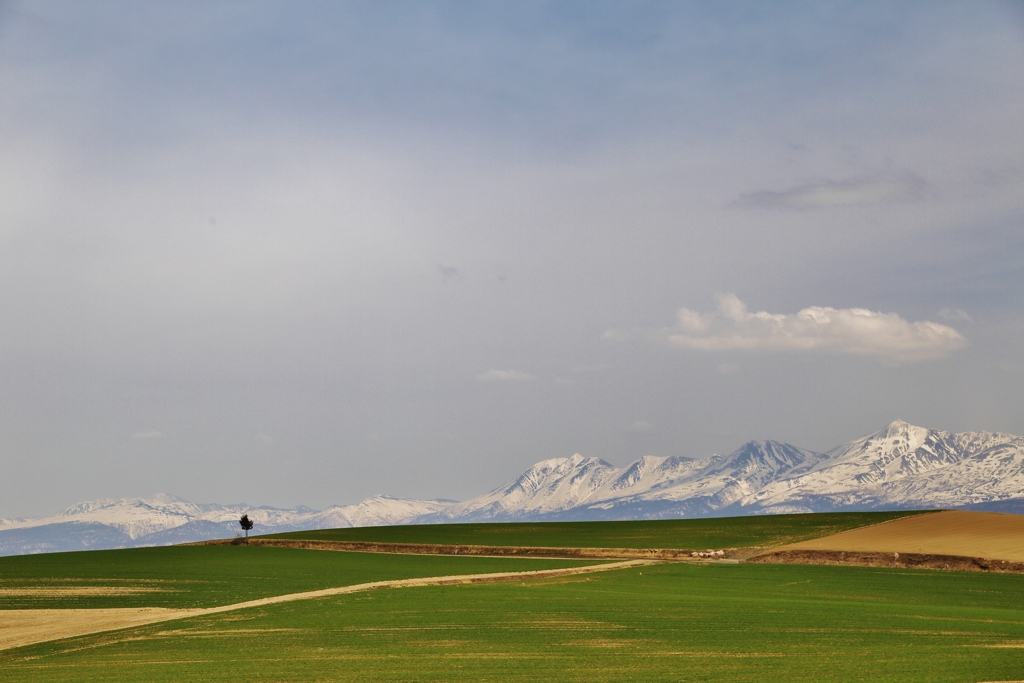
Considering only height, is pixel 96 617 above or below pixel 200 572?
below

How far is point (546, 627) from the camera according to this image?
34.8 metres

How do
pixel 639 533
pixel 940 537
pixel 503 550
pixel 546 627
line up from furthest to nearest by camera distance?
pixel 639 533
pixel 503 550
pixel 940 537
pixel 546 627

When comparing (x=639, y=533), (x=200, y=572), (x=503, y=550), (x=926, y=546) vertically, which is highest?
(x=639, y=533)

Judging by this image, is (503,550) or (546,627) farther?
(503,550)

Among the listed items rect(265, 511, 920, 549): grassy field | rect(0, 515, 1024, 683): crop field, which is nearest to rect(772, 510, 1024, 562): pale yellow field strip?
rect(265, 511, 920, 549): grassy field

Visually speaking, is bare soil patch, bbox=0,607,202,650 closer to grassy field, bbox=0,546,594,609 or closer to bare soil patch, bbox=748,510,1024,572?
grassy field, bbox=0,546,594,609

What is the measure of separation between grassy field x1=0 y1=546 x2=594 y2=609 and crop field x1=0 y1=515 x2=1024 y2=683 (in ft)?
1.13

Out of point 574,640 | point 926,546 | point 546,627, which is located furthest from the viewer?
point 926,546

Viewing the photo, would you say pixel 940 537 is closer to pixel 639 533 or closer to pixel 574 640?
pixel 639 533

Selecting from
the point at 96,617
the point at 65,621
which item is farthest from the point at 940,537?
the point at 65,621

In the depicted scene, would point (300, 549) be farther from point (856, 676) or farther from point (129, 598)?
point (856, 676)

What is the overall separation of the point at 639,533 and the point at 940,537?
99.4 feet

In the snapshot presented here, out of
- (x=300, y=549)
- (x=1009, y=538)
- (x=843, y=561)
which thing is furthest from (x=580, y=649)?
(x=300, y=549)

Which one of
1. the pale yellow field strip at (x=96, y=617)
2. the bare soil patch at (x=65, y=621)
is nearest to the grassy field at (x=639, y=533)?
the pale yellow field strip at (x=96, y=617)
